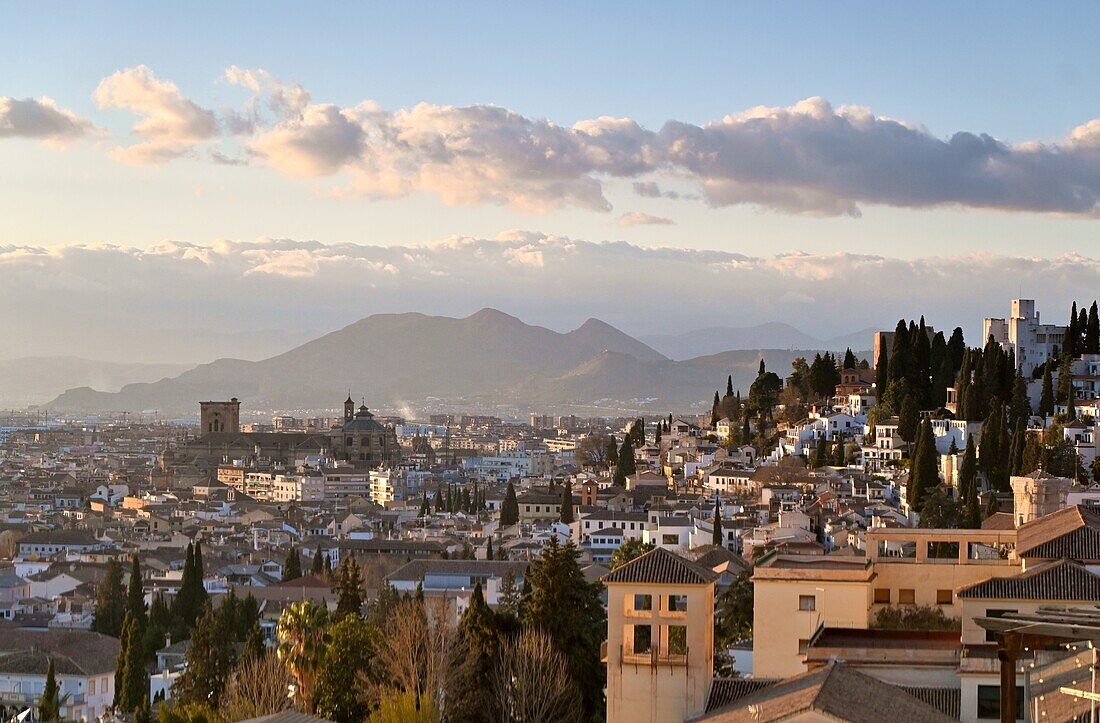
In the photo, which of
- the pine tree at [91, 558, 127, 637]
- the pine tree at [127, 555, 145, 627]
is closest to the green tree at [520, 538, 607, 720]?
the pine tree at [127, 555, 145, 627]

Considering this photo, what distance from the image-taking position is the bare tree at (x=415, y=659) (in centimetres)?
2342

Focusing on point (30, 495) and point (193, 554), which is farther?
point (30, 495)

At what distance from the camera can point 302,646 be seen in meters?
25.9

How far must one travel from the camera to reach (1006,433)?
166ft

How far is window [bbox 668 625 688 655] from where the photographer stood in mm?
18875

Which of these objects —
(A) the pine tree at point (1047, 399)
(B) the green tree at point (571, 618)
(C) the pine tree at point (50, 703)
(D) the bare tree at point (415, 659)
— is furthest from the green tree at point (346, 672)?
(A) the pine tree at point (1047, 399)

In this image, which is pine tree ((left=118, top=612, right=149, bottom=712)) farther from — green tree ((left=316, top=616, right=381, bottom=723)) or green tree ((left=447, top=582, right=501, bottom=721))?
green tree ((left=447, top=582, right=501, bottom=721))

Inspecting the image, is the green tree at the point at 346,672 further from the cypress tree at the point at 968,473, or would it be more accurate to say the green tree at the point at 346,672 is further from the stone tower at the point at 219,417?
the stone tower at the point at 219,417

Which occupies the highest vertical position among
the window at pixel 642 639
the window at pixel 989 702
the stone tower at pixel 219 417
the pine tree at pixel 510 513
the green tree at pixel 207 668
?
the stone tower at pixel 219 417

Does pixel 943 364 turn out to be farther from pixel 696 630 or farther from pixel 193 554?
pixel 696 630

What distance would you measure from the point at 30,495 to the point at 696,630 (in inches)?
3709

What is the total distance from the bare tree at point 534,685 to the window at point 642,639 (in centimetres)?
369

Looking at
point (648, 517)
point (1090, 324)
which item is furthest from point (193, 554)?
point (1090, 324)

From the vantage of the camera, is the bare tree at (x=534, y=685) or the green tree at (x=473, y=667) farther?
the green tree at (x=473, y=667)
